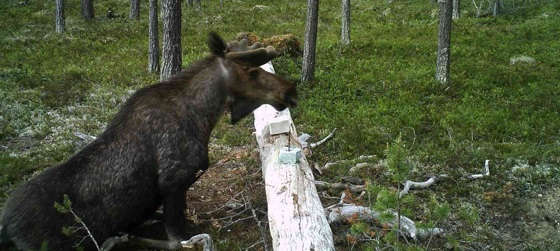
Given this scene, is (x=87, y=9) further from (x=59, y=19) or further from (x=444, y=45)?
(x=444, y=45)

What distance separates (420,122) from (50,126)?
33.0ft

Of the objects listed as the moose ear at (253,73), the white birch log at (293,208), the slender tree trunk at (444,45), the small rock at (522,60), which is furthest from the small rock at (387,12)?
the moose ear at (253,73)

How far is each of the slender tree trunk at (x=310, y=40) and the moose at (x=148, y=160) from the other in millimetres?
9867

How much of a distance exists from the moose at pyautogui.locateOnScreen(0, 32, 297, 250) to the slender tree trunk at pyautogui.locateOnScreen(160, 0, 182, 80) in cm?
963

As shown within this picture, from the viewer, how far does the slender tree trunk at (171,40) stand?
632 inches

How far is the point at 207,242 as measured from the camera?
647 centimetres

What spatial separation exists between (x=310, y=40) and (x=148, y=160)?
37.3 feet

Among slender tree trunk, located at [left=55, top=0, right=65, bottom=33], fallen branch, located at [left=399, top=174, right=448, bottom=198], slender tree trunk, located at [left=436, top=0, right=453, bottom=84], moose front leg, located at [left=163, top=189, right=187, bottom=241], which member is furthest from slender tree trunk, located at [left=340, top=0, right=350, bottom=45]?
moose front leg, located at [left=163, top=189, right=187, bottom=241]

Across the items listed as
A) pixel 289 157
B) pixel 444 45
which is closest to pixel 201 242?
pixel 289 157

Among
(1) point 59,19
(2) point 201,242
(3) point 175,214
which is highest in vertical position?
(1) point 59,19

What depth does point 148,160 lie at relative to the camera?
6.54 m

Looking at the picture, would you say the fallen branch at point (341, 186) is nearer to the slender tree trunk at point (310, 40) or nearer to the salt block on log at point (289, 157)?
the salt block on log at point (289, 157)

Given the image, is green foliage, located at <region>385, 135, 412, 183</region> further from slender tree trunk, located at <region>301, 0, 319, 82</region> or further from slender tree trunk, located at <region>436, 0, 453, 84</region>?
slender tree trunk, located at <region>436, 0, 453, 84</region>

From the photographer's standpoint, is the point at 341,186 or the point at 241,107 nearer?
the point at 241,107
